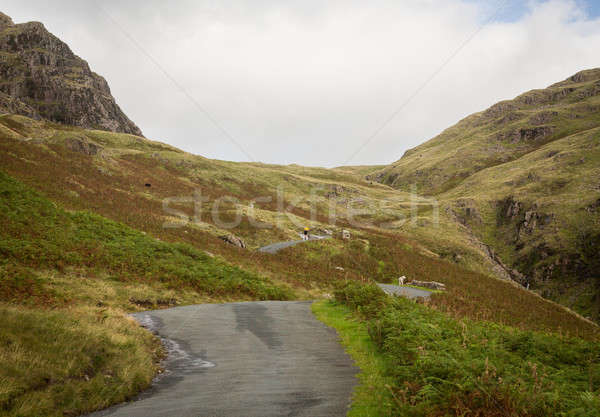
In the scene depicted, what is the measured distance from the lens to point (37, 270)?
652 inches

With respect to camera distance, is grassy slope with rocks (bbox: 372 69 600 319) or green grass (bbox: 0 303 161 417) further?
grassy slope with rocks (bbox: 372 69 600 319)

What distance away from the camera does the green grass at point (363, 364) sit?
6801 millimetres

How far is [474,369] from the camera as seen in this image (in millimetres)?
6340

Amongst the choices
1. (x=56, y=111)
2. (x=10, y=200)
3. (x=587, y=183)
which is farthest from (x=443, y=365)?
(x=56, y=111)

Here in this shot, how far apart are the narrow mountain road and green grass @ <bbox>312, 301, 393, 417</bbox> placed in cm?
30

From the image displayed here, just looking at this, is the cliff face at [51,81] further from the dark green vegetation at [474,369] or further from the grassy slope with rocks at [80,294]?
the dark green vegetation at [474,369]

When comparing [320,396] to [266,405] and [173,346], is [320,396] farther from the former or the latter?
[173,346]

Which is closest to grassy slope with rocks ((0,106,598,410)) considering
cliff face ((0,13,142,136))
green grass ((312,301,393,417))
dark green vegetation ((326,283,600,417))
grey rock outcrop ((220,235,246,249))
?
grey rock outcrop ((220,235,246,249))

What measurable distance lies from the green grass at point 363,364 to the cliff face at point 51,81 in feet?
460

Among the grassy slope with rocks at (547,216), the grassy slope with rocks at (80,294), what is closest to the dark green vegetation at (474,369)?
the grassy slope with rocks at (80,294)

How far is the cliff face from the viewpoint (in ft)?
422

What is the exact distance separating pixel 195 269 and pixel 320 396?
1886cm

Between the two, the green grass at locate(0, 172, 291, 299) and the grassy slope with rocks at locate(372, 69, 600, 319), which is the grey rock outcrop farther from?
the grassy slope with rocks at locate(372, 69, 600, 319)

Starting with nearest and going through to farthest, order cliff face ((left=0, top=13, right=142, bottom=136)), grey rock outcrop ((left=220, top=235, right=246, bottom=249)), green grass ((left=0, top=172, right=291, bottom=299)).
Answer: green grass ((left=0, top=172, right=291, bottom=299)), grey rock outcrop ((left=220, top=235, right=246, bottom=249)), cliff face ((left=0, top=13, right=142, bottom=136))
